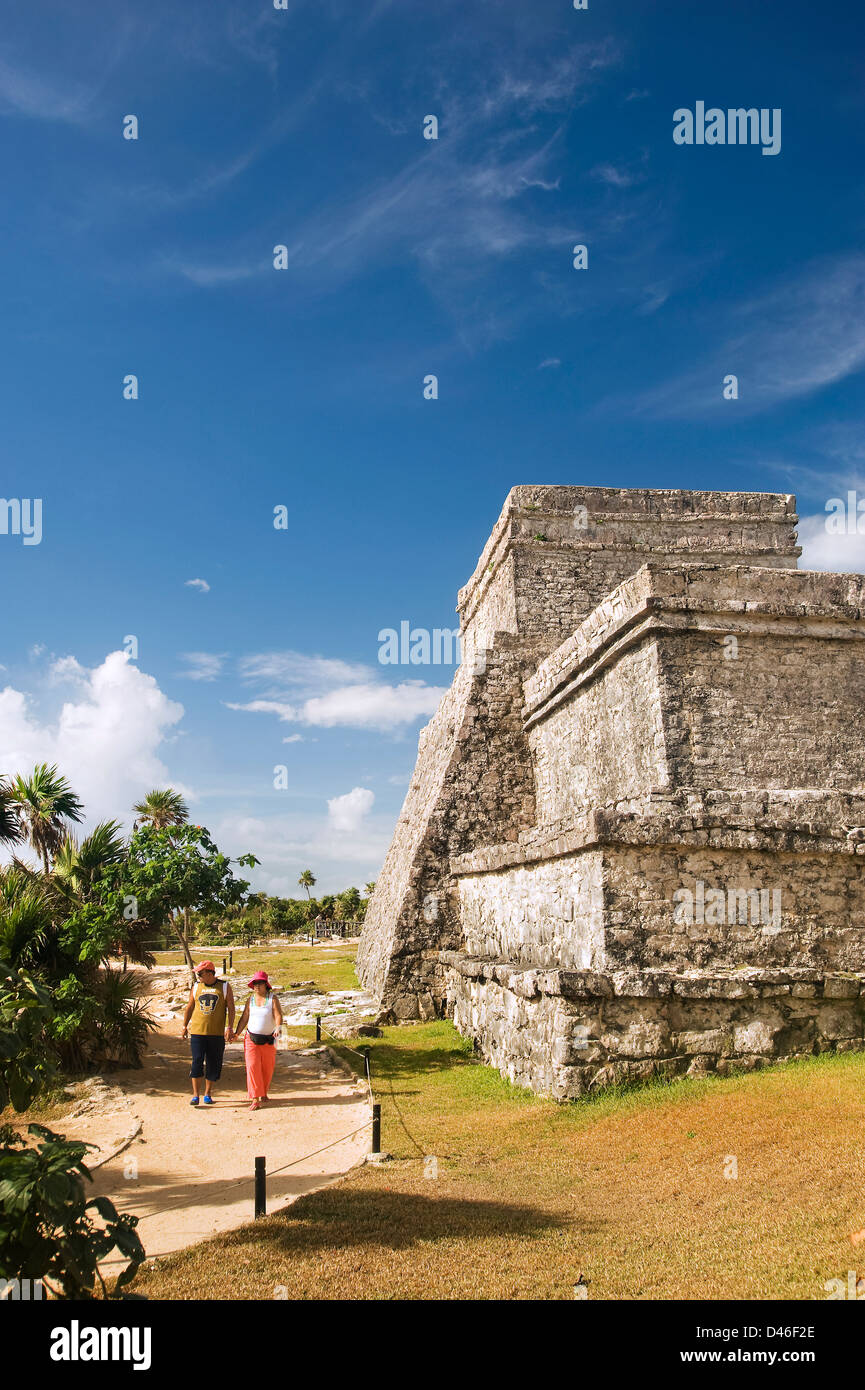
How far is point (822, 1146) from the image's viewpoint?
16.9ft

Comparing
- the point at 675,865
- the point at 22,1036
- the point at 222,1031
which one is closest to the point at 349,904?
the point at 222,1031

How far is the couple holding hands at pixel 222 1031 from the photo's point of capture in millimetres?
8672

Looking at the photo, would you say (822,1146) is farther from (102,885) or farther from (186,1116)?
(102,885)

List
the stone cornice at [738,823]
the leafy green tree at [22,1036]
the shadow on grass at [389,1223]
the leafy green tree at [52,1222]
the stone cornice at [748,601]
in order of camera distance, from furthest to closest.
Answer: the stone cornice at [748,601]
the stone cornice at [738,823]
the shadow on grass at [389,1223]
the leafy green tree at [22,1036]
the leafy green tree at [52,1222]

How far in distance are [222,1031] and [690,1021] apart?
4.97 metres

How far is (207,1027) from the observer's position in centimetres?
891

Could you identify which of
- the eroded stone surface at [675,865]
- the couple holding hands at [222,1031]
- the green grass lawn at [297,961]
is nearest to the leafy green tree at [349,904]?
the green grass lawn at [297,961]

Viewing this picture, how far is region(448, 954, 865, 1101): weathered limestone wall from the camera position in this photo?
6828 mm

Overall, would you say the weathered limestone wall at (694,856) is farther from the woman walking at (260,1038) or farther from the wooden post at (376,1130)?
the woman walking at (260,1038)

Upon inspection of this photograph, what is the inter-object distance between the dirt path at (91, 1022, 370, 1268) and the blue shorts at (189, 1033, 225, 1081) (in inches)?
12.2

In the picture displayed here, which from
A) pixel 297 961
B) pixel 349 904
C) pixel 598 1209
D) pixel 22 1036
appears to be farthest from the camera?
pixel 349 904

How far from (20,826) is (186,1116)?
28.2 feet

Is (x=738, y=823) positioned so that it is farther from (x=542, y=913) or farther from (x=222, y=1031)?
(x=222, y=1031)
